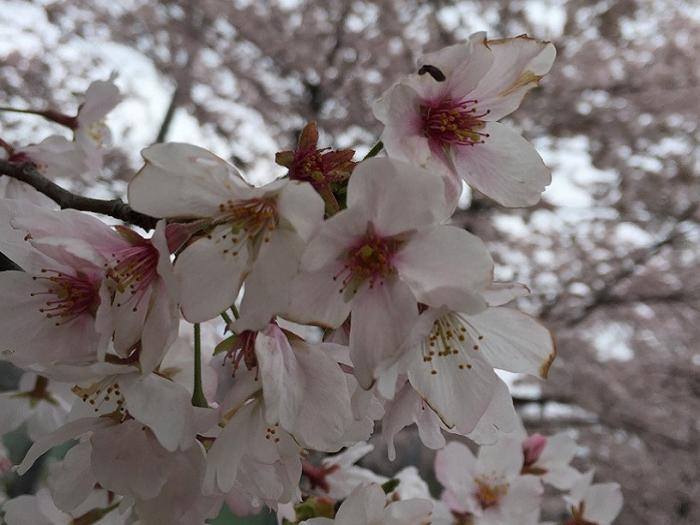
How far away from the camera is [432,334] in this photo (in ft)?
2.24

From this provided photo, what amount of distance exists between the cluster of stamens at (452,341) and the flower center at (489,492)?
674 mm

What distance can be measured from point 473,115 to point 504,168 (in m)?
0.07

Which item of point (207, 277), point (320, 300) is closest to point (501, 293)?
point (320, 300)

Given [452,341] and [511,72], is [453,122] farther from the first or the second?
[452,341]

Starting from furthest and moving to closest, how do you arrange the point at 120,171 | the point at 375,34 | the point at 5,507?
1. the point at 120,171
2. the point at 375,34
3. the point at 5,507

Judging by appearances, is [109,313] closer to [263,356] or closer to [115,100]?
[263,356]

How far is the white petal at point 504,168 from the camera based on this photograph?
0.72 m

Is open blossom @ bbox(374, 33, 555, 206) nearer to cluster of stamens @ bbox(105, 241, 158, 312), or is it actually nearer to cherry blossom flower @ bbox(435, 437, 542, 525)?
cluster of stamens @ bbox(105, 241, 158, 312)

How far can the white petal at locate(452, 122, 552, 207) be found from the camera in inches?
28.2

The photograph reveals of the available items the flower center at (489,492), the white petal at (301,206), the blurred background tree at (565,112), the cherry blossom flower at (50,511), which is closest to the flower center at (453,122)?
the white petal at (301,206)

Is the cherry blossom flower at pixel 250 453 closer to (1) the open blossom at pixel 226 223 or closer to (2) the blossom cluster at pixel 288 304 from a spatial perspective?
(2) the blossom cluster at pixel 288 304

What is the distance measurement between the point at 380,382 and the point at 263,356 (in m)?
0.12

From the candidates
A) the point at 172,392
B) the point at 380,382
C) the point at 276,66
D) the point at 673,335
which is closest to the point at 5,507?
the point at 172,392

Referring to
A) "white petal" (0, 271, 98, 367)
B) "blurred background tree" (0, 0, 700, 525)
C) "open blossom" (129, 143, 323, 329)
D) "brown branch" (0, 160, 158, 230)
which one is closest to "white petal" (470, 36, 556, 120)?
"open blossom" (129, 143, 323, 329)
